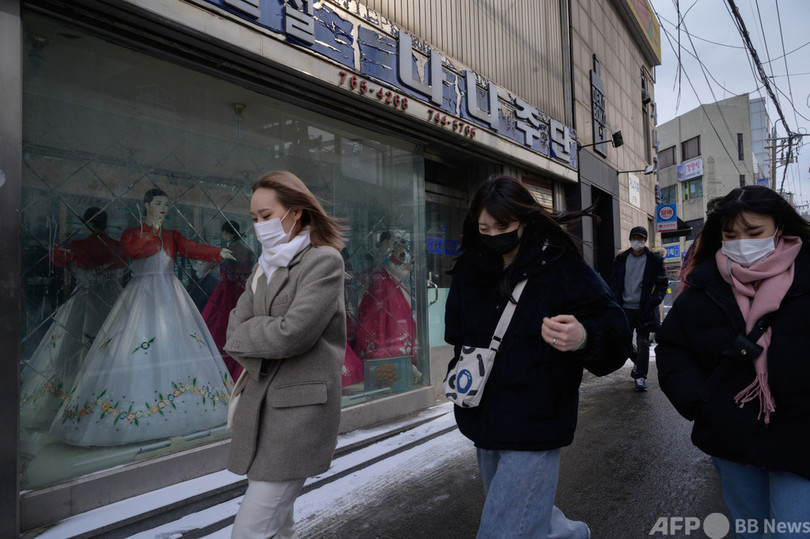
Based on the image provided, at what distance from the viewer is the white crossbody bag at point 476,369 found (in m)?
1.88

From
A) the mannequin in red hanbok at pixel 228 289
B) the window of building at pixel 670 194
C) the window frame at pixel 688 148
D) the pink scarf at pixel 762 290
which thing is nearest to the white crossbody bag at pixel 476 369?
the pink scarf at pixel 762 290

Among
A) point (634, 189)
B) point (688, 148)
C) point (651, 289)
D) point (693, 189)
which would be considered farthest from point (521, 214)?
point (688, 148)

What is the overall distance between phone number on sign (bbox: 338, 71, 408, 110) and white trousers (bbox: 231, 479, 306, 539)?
12.7 feet

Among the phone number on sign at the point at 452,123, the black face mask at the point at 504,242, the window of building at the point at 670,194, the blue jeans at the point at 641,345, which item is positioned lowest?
the blue jeans at the point at 641,345

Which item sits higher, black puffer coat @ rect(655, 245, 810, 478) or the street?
black puffer coat @ rect(655, 245, 810, 478)

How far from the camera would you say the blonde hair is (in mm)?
2062

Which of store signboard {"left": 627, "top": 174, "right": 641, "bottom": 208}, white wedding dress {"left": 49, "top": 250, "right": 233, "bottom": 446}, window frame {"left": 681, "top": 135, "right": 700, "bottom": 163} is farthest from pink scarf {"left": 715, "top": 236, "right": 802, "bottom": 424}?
window frame {"left": 681, "top": 135, "right": 700, "bottom": 163}

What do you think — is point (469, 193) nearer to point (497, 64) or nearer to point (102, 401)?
point (497, 64)

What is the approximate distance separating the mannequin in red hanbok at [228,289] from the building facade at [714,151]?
3862 cm

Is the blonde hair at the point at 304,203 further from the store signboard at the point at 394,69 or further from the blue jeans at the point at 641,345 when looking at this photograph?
the blue jeans at the point at 641,345

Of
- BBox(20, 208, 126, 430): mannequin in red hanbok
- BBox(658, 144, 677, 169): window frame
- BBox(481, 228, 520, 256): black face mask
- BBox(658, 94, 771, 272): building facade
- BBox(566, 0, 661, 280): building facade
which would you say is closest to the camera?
BBox(481, 228, 520, 256): black face mask

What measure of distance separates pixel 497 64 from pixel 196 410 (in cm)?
670

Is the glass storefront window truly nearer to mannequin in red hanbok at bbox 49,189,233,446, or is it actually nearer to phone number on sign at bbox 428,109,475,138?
mannequin in red hanbok at bbox 49,189,233,446

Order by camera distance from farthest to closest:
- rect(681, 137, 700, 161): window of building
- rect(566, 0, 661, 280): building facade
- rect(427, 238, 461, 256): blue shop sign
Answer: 1. rect(681, 137, 700, 161): window of building
2. rect(566, 0, 661, 280): building facade
3. rect(427, 238, 461, 256): blue shop sign
